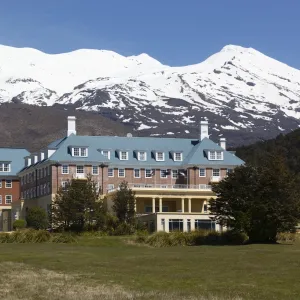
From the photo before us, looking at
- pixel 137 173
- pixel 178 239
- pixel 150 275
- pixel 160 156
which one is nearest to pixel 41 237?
pixel 178 239

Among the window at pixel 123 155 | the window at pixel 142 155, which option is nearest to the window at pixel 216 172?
the window at pixel 142 155

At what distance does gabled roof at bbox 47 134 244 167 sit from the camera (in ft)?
310

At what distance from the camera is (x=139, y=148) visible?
325 ft

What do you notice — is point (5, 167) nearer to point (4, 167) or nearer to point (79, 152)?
point (4, 167)

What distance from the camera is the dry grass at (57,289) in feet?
92.5

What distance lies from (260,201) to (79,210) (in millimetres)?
17909

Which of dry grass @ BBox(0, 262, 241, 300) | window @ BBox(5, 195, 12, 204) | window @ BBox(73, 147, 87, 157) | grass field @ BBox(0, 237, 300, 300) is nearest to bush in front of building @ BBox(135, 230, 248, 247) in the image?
grass field @ BBox(0, 237, 300, 300)

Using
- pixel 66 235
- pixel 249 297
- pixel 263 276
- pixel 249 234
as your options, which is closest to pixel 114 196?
pixel 66 235

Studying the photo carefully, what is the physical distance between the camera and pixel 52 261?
1646 inches

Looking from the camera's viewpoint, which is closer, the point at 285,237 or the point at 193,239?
the point at 193,239

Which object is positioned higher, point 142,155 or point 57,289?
point 142,155

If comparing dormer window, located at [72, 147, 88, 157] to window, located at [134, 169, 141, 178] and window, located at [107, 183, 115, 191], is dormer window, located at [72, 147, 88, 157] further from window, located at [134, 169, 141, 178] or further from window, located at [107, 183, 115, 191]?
window, located at [134, 169, 141, 178]

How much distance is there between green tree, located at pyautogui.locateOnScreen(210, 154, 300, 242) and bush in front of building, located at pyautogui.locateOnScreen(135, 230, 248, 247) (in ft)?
2.58

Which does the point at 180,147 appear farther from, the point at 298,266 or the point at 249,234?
the point at 298,266
